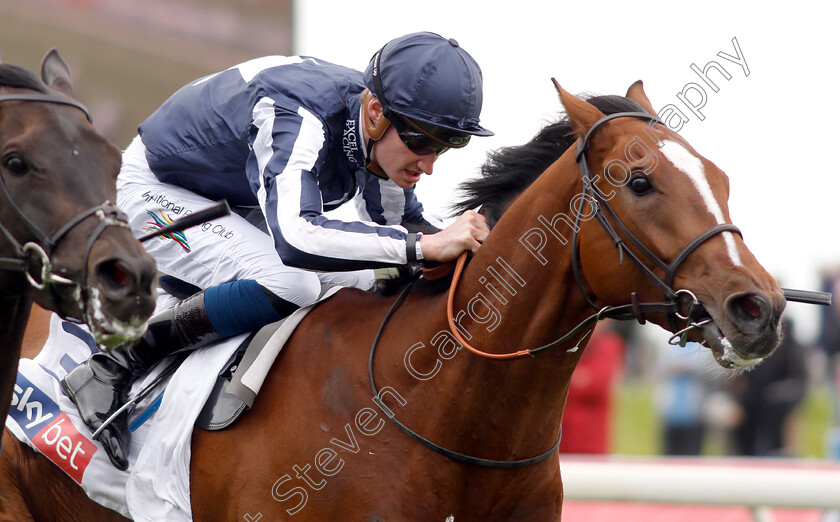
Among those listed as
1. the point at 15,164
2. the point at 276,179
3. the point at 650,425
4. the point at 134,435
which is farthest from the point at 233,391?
the point at 650,425

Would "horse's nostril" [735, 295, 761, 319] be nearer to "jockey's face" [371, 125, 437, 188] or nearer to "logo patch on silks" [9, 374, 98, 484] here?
"jockey's face" [371, 125, 437, 188]

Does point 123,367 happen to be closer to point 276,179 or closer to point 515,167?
point 276,179

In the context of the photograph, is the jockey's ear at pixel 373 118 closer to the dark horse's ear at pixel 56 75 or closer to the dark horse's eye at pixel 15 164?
the dark horse's ear at pixel 56 75

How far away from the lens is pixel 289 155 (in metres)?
3.37

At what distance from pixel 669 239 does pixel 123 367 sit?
1939 mm

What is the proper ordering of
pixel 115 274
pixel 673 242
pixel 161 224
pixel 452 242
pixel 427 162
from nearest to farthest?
pixel 115 274, pixel 673 242, pixel 452 242, pixel 427 162, pixel 161 224

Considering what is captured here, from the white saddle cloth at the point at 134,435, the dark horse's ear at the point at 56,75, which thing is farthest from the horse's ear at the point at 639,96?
the dark horse's ear at the point at 56,75

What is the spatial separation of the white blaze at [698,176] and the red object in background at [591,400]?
412cm

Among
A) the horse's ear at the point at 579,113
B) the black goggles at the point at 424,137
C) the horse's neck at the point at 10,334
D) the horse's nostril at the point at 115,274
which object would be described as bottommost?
the horse's neck at the point at 10,334

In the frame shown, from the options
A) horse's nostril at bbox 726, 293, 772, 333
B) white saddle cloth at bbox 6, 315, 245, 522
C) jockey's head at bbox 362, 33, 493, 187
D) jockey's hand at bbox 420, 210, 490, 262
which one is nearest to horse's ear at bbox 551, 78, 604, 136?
jockey's head at bbox 362, 33, 493, 187

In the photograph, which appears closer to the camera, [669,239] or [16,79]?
[16,79]

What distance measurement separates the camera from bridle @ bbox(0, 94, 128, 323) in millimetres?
2531

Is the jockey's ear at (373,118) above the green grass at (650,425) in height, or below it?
above

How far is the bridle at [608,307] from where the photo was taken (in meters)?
2.86
